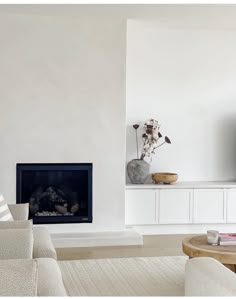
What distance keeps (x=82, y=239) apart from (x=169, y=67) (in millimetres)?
2408

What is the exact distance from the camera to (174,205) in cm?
625

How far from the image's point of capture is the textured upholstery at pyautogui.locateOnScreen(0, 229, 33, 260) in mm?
2768

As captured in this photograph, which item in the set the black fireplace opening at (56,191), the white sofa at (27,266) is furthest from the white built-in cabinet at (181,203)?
the white sofa at (27,266)

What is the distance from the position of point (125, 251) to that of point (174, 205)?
108 centimetres

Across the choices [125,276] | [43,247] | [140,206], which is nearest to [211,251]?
[125,276]

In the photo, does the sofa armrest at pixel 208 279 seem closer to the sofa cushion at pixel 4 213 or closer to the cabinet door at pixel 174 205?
the sofa cushion at pixel 4 213

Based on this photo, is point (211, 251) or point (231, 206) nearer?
point (211, 251)

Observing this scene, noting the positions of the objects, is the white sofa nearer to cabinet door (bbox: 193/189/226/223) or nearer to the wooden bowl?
the wooden bowl

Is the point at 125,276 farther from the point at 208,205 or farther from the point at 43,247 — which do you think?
the point at 208,205

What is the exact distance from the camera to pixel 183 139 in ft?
21.8

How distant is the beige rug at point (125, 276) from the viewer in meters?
4.07

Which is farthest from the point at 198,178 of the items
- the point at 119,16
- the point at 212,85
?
the point at 119,16

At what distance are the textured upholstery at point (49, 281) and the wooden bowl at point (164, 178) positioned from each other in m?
3.42

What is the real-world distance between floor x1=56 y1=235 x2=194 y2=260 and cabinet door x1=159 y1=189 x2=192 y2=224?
0.47 m
